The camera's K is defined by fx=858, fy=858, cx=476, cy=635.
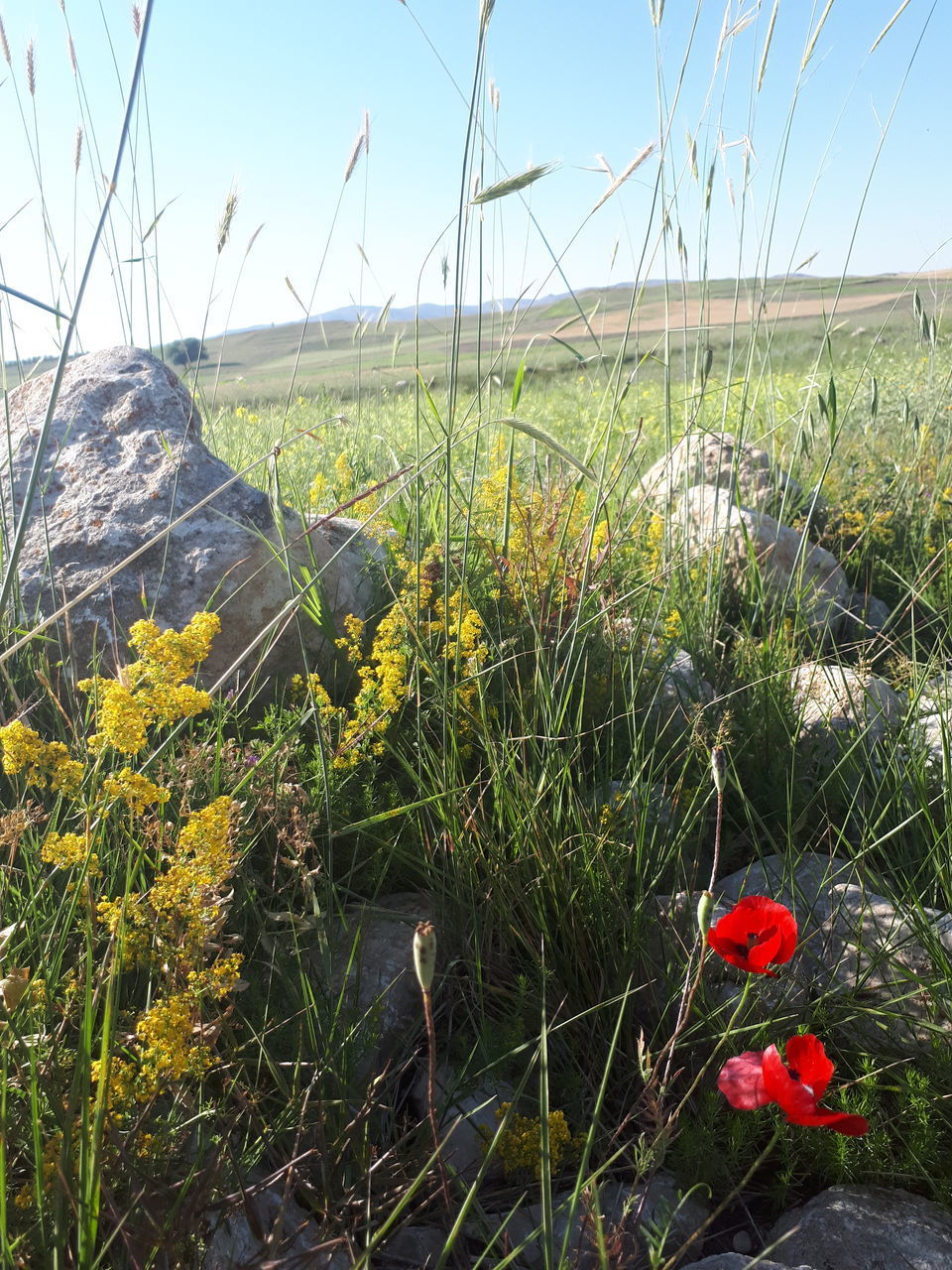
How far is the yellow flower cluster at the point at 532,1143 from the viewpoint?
3.99 feet

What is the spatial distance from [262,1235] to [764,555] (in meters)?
2.44

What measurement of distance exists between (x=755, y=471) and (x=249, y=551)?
2542 mm

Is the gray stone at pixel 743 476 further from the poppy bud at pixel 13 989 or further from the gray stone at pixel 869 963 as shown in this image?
the poppy bud at pixel 13 989

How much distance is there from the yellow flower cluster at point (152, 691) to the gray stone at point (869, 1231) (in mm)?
1093

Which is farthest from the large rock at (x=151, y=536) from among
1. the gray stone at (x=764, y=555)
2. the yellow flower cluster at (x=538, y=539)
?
the gray stone at (x=764, y=555)

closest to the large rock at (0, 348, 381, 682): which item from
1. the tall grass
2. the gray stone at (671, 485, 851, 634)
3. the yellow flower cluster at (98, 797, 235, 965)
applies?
the tall grass

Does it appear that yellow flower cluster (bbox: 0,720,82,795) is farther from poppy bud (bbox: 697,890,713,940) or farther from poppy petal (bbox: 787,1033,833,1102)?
poppy petal (bbox: 787,1033,833,1102)

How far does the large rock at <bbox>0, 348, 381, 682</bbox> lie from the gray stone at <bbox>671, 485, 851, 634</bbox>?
1.13 meters

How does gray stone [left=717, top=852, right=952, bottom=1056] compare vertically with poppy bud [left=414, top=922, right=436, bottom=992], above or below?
below

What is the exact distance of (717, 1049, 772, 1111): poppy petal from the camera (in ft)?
3.55

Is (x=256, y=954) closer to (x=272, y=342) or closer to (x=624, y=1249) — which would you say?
(x=624, y=1249)

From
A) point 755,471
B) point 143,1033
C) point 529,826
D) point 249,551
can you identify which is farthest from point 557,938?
point 755,471

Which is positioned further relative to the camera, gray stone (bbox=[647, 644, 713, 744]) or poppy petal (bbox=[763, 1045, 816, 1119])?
gray stone (bbox=[647, 644, 713, 744])

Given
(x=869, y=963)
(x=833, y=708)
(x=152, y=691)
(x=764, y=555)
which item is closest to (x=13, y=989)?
(x=152, y=691)
